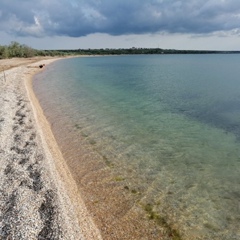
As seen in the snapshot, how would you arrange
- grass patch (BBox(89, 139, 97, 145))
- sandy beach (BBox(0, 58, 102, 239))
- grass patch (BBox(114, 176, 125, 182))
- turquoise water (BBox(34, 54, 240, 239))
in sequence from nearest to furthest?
sandy beach (BBox(0, 58, 102, 239))
turquoise water (BBox(34, 54, 240, 239))
grass patch (BBox(114, 176, 125, 182))
grass patch (BBox(89, 139, 97, 145))

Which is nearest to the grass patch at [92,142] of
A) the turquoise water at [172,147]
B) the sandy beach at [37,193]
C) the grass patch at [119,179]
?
the turquoise water at [172,147]

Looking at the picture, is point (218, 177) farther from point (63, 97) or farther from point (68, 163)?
point (63, 97)

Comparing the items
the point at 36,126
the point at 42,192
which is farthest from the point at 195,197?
the point at 36,126

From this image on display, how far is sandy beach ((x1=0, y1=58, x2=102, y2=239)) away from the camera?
905 centimetres

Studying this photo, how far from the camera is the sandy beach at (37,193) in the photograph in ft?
29.7

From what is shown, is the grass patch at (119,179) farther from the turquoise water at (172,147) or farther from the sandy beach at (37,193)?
the sandy beach at (37,193)

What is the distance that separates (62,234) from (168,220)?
14.1 ft

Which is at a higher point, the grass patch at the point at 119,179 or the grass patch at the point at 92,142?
the grass patch at the point at 119,179

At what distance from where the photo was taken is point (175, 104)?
3127 centimetres

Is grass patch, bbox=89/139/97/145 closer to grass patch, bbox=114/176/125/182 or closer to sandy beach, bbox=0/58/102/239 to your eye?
sandy beach, bbox=0/58/102/239

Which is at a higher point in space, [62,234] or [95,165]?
[62,234]

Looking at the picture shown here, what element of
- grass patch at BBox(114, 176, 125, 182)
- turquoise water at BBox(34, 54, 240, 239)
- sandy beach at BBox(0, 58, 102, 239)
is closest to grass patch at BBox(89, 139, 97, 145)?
turquoise water at BBox(34, 54, 240, 239)

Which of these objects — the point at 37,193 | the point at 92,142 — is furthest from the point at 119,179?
the point at 92,142

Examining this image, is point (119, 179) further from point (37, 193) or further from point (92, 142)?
point (92, 142)
